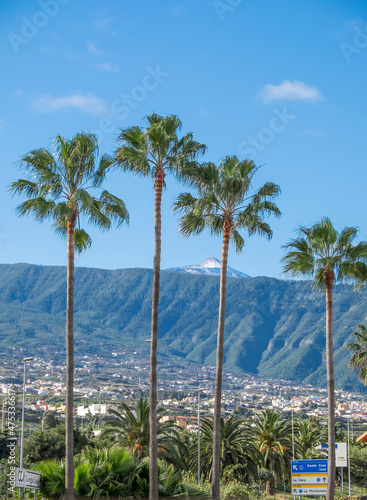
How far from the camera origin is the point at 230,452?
46.0 metres

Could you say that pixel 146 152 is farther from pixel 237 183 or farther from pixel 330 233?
pixel 330 233

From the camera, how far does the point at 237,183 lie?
29.9 m

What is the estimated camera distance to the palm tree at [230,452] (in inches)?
1816

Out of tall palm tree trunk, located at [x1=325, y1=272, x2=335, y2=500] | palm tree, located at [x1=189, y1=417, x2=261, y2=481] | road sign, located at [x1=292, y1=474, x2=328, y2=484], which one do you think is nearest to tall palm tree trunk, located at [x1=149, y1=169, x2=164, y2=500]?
tall palm tree trunk, located at [x1=325, y1=272, x2=335, y2=500]

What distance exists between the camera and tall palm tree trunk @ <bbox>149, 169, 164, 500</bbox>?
24.8m

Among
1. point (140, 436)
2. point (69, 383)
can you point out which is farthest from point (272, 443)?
point (69, 383)

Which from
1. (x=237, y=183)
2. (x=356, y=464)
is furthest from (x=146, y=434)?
(x=356, y=464)

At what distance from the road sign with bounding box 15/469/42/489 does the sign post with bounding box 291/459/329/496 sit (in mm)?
16462

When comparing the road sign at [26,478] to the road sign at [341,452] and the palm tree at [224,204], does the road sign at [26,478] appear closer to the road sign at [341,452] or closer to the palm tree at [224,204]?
the palm tree at [224,204]

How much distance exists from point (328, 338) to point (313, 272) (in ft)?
9.22

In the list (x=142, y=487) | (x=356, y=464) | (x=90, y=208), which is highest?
(x=90, y=208)

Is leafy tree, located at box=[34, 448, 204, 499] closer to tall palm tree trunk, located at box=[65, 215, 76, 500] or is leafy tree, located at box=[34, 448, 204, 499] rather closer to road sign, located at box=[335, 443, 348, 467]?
tall palm tree trunk, located at box=[65, 215, 76, 500]

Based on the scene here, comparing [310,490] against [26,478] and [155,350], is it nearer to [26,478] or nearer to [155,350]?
[155,350]

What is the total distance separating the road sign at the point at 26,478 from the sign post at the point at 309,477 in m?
16.5
